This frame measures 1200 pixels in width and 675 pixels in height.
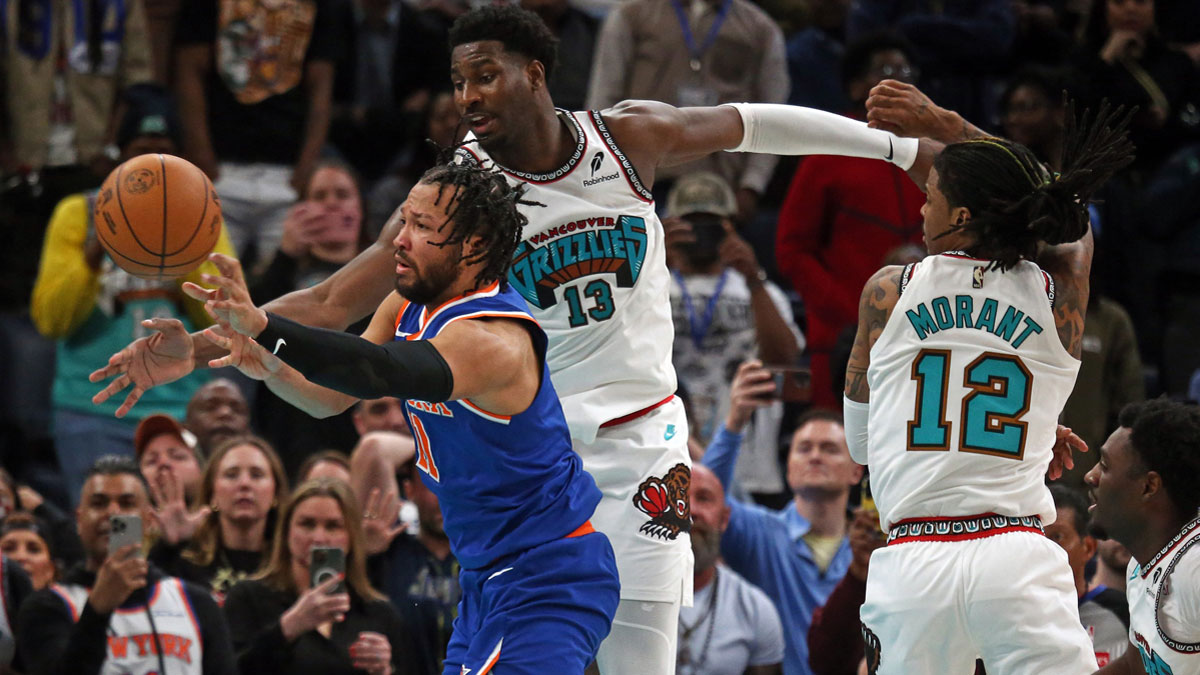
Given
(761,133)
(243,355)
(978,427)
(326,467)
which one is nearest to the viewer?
(243,355)

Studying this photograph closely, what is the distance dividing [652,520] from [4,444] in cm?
622

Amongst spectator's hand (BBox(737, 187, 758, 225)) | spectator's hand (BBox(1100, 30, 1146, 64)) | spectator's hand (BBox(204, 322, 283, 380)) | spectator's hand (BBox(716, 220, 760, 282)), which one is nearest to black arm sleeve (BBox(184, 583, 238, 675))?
spectator's hand (BBox(204, 322, 283, 380))

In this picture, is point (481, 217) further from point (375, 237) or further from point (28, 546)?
point (375, 237)

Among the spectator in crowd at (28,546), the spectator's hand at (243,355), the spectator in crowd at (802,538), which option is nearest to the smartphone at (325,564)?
the spectator in crowd at (28,546)

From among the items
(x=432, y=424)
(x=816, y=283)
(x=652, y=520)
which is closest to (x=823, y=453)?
(x=816, y=283)

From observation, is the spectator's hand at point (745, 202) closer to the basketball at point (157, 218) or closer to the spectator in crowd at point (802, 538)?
the spectator in crowd at point (802, 538)

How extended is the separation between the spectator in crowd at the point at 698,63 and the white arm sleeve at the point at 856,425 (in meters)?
5.24

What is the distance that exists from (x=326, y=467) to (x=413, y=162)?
3.19m

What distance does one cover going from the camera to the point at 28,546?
25.4 ft

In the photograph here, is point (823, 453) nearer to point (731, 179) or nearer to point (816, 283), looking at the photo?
point (816, 283)

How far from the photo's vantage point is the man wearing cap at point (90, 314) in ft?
29.9

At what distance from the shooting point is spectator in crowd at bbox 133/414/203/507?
802 cm

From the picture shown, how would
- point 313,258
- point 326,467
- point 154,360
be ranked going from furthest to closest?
1. point 313,258
2. point 326,467
3. point 154,360

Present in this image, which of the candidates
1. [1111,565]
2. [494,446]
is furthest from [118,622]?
[1111,565]
